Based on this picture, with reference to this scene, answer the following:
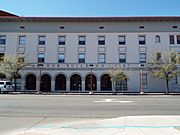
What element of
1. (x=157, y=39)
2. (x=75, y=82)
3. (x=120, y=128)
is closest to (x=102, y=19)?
(x=157, y=39)

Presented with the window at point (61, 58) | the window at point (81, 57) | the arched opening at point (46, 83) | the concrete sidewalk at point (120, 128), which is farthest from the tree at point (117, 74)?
the concrete sidewalk at point (120, 128)

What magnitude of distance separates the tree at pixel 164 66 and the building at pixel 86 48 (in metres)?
1.71

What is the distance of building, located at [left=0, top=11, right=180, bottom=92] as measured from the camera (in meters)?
36.9

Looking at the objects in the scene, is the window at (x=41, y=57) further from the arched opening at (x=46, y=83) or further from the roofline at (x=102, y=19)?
the roofline at (x=102, y=19)

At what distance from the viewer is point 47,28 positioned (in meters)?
38.2

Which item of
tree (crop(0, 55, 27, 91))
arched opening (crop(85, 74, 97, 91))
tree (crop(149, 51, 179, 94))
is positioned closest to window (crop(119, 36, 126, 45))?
tree (crop(149, 51, 179, 94))

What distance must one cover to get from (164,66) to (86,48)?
1295 centimetres

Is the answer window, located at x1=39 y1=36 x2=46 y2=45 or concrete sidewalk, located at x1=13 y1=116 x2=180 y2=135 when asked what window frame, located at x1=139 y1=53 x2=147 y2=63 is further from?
concrete sidewalk, located at x1=13 y1=116 x2=180 y2=135

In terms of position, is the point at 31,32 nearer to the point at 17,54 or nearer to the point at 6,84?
the point at 17,54

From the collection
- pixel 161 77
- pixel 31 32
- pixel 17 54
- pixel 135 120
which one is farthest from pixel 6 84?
pixel 135 120

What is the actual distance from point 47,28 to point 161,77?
20.6 metres

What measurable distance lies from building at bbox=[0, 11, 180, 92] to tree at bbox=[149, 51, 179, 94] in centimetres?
171

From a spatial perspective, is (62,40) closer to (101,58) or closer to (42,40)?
(42,40)

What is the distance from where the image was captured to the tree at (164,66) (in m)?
33.0
